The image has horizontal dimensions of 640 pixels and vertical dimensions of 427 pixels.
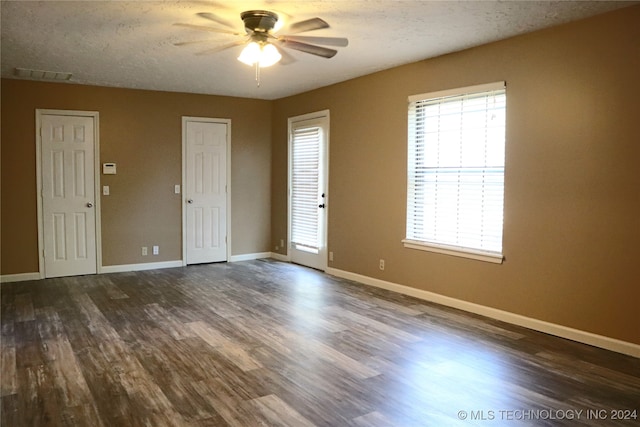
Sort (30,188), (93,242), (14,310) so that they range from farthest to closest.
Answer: (93,242), (30,188), (14,310)

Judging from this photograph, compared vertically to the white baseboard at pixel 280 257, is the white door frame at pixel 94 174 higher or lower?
higher

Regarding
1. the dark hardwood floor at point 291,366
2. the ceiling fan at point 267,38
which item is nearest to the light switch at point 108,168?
the dark hardwood floor at point 291,366

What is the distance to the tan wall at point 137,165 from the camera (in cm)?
605

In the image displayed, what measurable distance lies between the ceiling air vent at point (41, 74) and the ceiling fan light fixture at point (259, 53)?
302 centimetres

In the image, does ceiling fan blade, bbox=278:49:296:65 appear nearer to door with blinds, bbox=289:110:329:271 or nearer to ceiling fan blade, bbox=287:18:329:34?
ceiling fan blade, bbox=287:18:329:34

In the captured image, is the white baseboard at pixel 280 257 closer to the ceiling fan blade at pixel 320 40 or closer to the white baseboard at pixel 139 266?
the white baseboard at pixel 139 266

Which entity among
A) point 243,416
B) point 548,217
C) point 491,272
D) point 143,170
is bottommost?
point 243,416

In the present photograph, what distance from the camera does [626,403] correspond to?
2812mm

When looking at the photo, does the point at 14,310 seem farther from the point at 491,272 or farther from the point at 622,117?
the point at 622,117

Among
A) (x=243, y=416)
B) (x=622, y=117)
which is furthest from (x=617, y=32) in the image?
(x=243, y=416)

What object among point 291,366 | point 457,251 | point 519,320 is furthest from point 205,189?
point 519,320

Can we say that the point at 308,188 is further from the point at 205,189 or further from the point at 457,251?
the point at 457,251

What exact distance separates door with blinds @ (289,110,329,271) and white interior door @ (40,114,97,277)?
277 cm

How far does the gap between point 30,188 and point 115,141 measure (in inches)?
47.1
